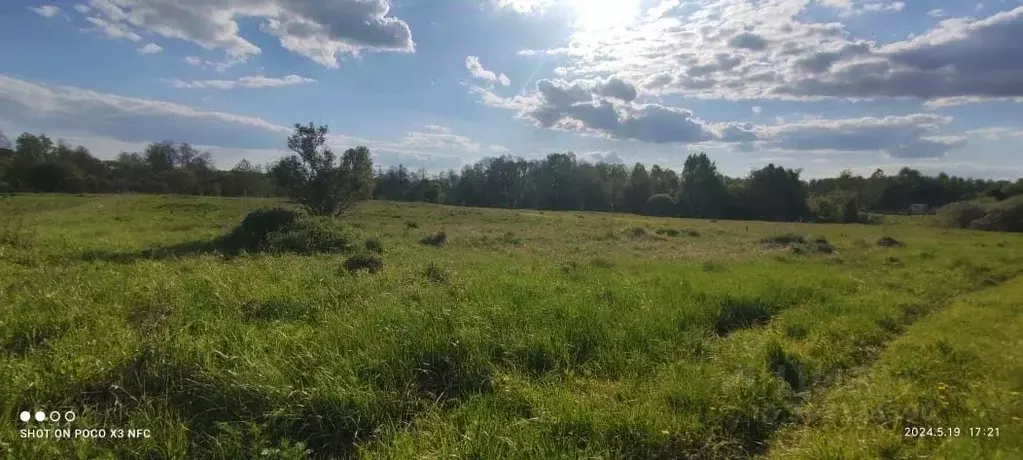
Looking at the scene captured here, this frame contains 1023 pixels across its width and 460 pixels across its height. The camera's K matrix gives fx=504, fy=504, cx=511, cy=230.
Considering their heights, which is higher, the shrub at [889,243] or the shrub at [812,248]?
the shrub at [889,243]

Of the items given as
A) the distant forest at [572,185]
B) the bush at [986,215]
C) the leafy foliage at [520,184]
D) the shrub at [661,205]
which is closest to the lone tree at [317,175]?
the leafy foliage at [520,184]

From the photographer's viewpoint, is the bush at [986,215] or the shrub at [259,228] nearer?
the shrub at [259,228]

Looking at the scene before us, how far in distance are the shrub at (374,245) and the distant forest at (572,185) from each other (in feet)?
83.1

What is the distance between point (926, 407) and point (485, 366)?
18.6 feet

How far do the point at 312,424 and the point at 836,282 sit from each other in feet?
50.7

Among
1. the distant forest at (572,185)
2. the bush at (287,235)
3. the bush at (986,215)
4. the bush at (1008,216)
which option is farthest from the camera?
the distant forest at (572,185)

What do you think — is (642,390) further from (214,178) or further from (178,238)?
(214,178)

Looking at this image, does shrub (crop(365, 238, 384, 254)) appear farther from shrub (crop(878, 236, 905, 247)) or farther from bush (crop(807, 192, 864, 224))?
bush (crop(807, 192, 864, 224))

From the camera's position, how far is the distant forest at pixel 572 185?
64.2 meters

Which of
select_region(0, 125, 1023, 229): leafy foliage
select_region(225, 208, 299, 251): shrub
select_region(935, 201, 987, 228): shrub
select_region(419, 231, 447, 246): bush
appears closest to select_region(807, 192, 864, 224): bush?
select_region(0, 125, 1023, 229): leafy foliage

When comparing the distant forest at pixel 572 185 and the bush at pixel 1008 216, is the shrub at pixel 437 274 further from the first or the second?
the bush at pixel 1008 216

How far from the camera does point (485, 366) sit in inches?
284

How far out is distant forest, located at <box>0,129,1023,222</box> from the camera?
64.2 m

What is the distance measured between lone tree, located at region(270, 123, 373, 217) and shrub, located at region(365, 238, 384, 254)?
383 inches
